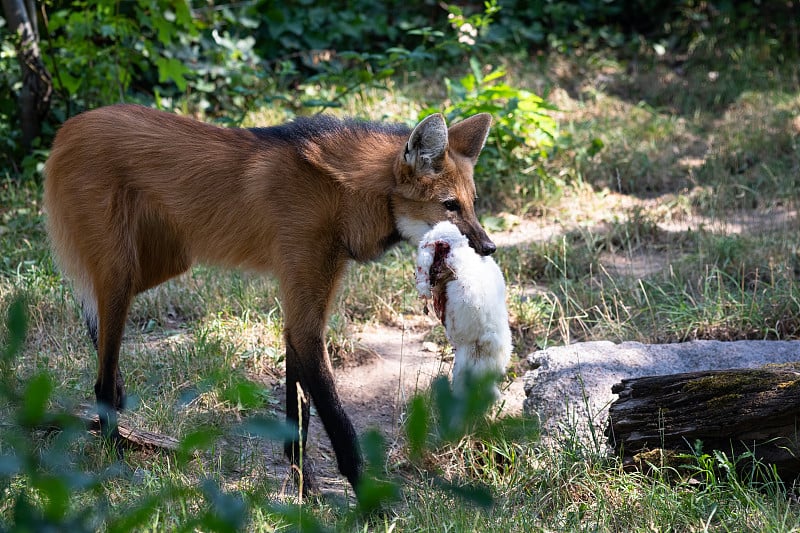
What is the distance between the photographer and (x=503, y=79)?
6.94 metres

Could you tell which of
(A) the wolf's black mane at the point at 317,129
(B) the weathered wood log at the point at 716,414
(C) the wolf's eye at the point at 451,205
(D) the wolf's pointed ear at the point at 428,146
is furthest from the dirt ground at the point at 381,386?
(A) the wolf's black mane at the point at 317,129

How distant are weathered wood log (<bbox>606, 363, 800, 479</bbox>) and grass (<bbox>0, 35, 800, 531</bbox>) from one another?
8 centimetres

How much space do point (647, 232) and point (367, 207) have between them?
2493mm

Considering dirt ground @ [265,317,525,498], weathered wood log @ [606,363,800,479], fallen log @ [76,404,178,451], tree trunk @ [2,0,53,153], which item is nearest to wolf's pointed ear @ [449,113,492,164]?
dirt ground @ [265,317,525,498]

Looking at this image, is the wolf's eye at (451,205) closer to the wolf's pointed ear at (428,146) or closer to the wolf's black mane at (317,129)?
the wolf's pointed ear at (428,146)

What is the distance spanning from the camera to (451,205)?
2.89m

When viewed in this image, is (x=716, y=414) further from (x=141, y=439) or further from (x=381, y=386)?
(x=141, y=439)

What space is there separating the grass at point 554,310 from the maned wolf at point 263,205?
1.03 feet

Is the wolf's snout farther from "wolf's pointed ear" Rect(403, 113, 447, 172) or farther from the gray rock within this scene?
the gray rock

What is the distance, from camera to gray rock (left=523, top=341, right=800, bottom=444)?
296 centimetres

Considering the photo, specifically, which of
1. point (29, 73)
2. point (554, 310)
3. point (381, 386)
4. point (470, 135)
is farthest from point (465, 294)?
point (29, 73)

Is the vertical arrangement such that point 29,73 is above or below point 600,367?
above

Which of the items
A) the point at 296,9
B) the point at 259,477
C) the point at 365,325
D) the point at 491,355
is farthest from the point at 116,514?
the point at 296,9

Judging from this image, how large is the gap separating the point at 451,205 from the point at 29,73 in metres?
3.74
